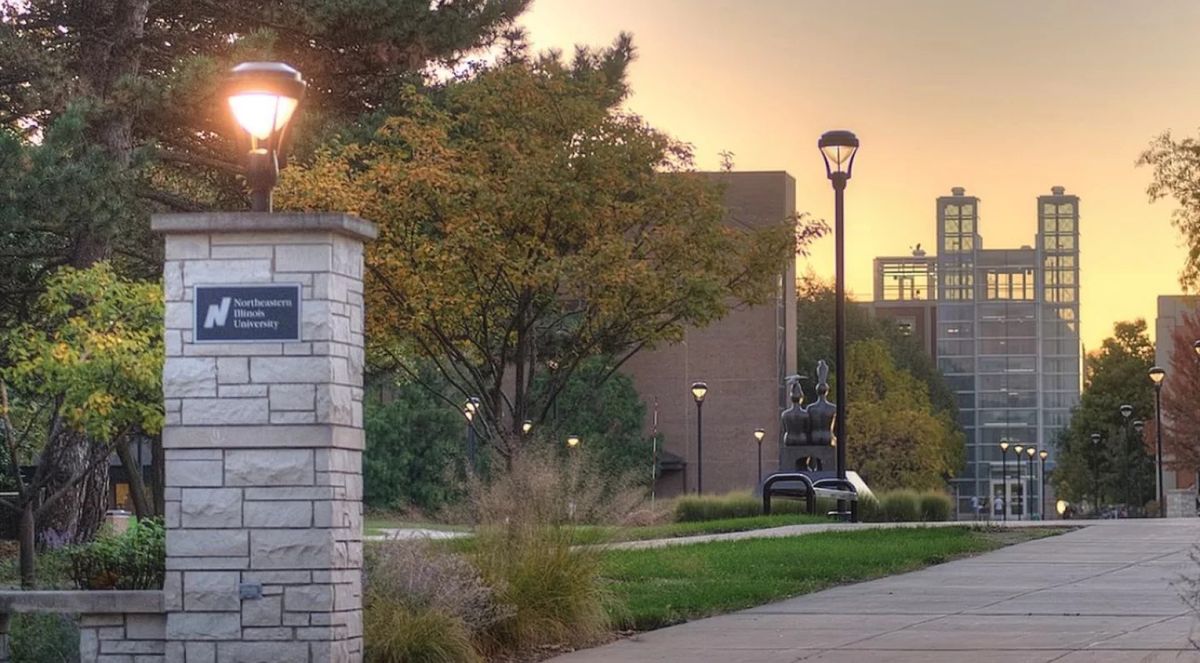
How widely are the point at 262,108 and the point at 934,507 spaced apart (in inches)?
1072

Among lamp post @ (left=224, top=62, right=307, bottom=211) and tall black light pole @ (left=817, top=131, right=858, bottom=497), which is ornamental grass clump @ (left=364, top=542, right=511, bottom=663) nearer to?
lamp post @ (left=224, top=62, right=307, bottom=211)

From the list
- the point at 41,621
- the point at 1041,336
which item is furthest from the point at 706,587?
the point at 1041,336

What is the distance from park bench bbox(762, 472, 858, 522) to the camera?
1158 inches

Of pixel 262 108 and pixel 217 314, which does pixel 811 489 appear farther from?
pixel 217 314

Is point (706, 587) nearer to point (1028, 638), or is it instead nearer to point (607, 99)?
point (1028, 638)

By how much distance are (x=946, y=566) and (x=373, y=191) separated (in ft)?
28.5

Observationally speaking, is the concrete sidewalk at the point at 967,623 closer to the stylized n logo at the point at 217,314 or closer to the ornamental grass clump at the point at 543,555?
the ornamental grass clump at the point at 543,555

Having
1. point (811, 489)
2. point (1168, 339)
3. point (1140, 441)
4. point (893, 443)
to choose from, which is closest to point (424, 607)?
→ point (811, 489)

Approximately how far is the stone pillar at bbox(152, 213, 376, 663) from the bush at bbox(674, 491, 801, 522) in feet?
78.8

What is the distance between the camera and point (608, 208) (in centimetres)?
2439

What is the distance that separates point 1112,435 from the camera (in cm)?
9994

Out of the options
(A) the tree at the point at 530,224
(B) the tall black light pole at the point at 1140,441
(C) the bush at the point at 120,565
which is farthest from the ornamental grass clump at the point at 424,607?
(B) the tall black light pole at the point at 1140,441

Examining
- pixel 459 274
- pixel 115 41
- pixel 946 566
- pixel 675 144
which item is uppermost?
pixel 115 41

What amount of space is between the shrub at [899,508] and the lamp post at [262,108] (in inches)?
954
